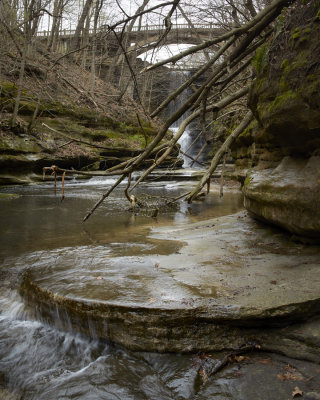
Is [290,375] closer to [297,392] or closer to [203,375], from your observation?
[297,392]

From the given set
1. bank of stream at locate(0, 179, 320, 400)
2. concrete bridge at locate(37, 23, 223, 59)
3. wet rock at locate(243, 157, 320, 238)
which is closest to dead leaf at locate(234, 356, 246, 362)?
bank of stream at locate(0, 179, 320, 400)

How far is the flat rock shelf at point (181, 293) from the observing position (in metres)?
2.97

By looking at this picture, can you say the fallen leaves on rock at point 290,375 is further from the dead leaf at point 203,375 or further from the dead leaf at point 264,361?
the dead leaf at point 203,375

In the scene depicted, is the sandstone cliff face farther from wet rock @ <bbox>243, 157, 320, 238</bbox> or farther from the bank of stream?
the bank of stream

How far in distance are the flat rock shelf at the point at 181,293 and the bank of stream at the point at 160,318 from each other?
0.01 m

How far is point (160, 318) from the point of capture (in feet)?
9.86

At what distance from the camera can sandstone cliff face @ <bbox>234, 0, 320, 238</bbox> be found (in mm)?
3994

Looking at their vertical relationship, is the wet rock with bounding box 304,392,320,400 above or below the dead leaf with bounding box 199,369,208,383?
above

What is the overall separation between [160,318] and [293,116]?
2.84 metres

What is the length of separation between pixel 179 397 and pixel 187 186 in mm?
14193

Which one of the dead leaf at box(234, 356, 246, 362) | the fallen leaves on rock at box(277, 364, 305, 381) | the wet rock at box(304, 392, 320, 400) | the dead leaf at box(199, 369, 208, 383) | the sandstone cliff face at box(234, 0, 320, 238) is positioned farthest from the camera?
the sandstone cliff face at box(234, 0, 320, 238)

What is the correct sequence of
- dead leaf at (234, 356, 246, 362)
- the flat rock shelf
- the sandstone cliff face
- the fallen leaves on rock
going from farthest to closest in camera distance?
the sandstone cliff face < the flat rock shelf < dead leaf at (234, 356, 246, 362) < the fallen leaves on rock

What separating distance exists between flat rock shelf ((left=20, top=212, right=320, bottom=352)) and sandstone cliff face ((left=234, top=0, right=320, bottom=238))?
1.93 feet

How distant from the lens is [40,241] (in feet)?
20.5
